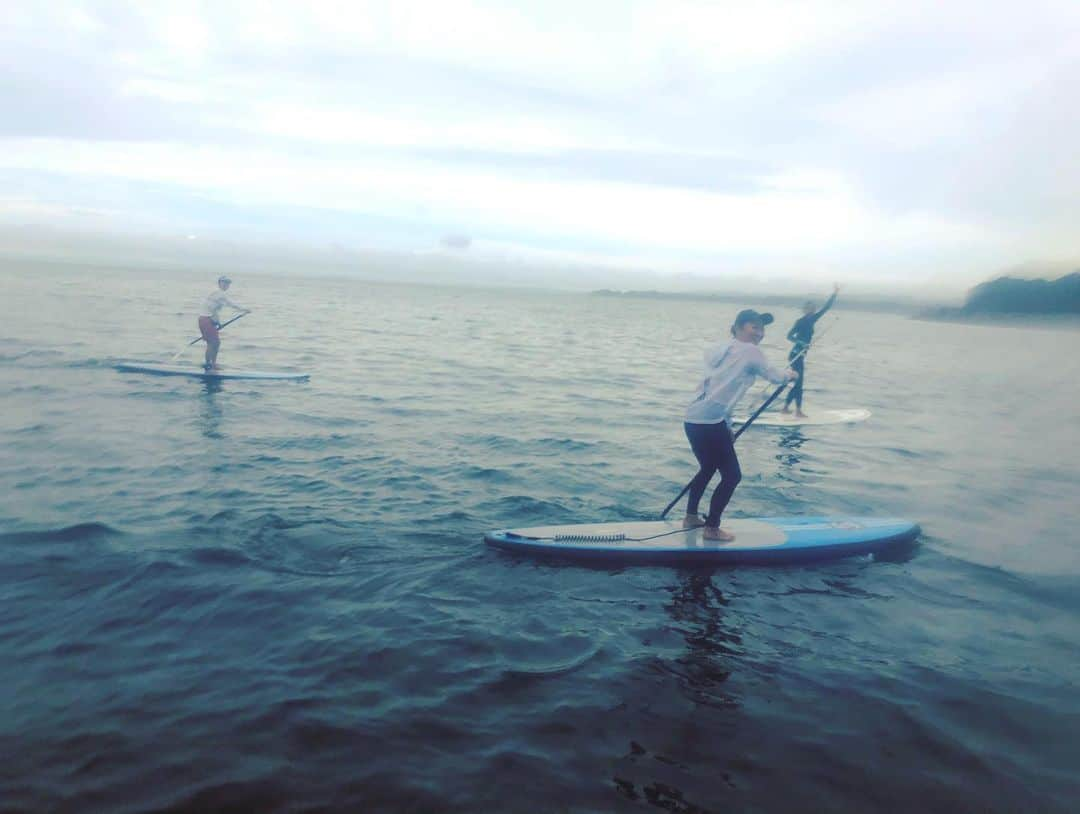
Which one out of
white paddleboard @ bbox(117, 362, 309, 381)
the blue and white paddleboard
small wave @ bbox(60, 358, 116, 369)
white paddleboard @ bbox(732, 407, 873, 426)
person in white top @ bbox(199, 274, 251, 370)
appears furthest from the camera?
small wave @ bbox(60, 358, 116, 369)

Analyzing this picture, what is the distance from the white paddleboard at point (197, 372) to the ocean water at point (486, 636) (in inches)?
189

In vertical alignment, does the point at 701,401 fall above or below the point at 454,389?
above

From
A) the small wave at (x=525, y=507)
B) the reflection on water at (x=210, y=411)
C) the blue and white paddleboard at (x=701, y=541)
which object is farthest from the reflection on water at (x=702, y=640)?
the reflection on water at (x=210, y=411)

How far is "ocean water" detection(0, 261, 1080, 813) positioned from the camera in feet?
14.5

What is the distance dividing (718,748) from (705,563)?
3.20m

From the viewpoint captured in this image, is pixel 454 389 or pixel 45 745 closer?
pixel 45 745

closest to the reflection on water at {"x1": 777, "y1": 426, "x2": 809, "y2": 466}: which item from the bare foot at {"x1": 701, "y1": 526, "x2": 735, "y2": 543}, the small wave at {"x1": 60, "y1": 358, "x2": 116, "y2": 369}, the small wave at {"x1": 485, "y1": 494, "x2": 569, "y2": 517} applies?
the bare foot at {"x1": 701, "y1": 526, "x2": 735, "y2": 543}

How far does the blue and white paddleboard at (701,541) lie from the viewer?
7793mm

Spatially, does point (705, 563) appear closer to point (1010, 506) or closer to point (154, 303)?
A: point (1010, 506)

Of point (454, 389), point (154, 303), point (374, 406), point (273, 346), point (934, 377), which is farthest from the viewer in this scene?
point (154, 303)

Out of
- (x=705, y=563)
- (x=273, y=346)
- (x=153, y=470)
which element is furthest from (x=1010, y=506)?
(x=273, y=346)

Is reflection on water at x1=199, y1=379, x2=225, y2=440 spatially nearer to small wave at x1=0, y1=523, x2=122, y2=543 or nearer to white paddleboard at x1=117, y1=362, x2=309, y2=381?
white paddleboard at x1=117, y1=362, x2=309, y2=381

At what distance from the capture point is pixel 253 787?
4.18 metres

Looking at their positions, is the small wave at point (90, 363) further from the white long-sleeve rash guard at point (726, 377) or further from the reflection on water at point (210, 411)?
the white long-sleeve rash guard at point (726, 377)
